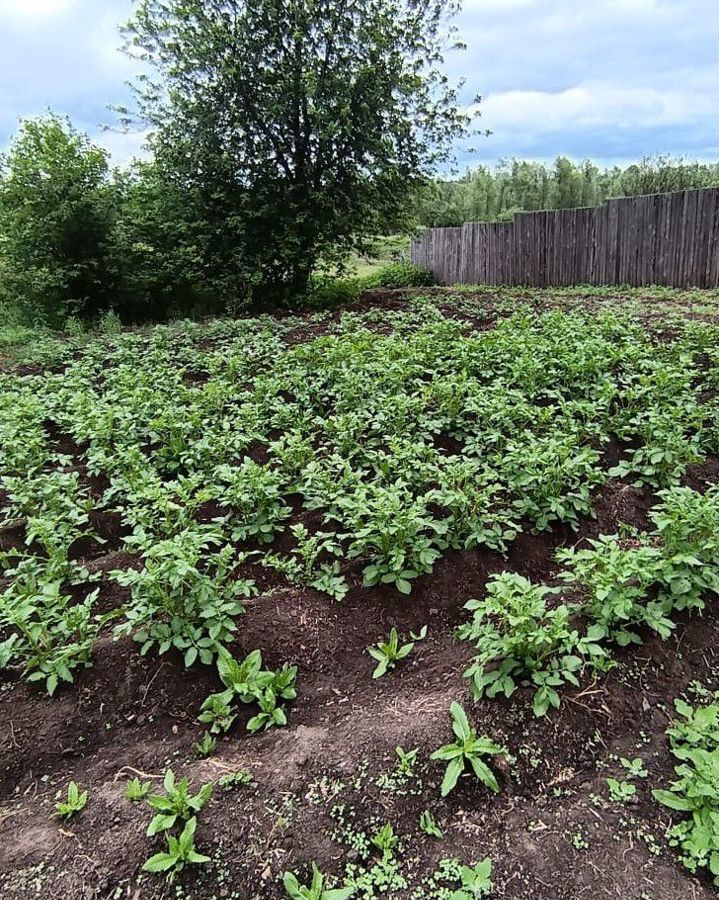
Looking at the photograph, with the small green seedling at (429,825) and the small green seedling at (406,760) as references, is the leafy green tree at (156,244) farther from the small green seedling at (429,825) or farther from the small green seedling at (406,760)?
the small green seedling at (429,825)

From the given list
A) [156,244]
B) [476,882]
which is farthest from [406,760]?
[156,244]

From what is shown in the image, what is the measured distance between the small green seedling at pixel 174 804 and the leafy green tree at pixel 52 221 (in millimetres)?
8357

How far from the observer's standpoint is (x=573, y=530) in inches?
111

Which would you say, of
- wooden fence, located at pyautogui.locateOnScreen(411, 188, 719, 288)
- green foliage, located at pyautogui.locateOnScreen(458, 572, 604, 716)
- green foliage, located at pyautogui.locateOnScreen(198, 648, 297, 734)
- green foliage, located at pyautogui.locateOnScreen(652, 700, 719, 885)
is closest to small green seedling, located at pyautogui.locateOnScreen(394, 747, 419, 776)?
green foliage, located at pyautogui.locateOnScreen(458, 572, 604, 716)

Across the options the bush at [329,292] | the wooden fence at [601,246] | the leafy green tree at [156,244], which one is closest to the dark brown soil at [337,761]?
the bush at [329,292]

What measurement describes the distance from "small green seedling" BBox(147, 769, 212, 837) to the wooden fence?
11282 millimetres

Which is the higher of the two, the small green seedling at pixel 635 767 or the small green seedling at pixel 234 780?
the small green seedling at pixel 234 780

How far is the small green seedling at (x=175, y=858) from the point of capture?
1.46 meters

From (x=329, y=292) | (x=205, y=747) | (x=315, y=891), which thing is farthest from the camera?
(x=329, y=292)

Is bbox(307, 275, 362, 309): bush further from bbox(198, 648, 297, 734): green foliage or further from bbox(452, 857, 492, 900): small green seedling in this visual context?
bbox(452, 857, 492, 900): small green seedling

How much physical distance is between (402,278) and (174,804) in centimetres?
1549

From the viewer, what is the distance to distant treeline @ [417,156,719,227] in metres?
15.4

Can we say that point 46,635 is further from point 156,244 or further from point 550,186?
point 550,186

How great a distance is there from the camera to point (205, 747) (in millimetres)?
1819
